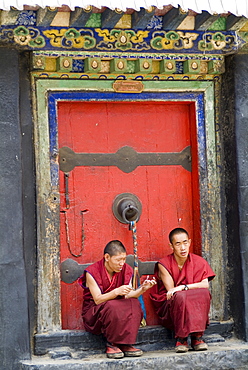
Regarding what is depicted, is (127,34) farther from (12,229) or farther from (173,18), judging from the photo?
(12,229)

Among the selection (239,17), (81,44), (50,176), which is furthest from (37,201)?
(239,17)

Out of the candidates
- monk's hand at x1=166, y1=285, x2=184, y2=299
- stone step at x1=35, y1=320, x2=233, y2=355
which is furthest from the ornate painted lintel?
stone step at x1=35, y1=320, x2=233, y2=355

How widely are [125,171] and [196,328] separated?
5.25 ft

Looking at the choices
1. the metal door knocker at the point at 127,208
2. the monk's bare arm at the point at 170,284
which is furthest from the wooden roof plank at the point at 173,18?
the monk's bare arm at the point at 170,284

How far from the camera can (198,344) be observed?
7.02 m

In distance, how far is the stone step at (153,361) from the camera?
6.70m

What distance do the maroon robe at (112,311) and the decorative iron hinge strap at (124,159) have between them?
37.2 inches

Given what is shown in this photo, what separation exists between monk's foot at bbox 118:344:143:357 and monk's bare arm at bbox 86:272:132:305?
449 mm

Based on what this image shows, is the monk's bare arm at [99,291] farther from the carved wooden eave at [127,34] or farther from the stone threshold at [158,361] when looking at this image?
the carved wooden eave at [127,34]

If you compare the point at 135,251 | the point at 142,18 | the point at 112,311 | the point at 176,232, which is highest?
the point at 142,18

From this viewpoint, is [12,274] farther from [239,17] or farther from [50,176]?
[239,17]

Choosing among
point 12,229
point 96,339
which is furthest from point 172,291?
point 12,229

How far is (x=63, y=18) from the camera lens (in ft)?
22.6

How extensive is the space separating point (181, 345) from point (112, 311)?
70 centimetres
